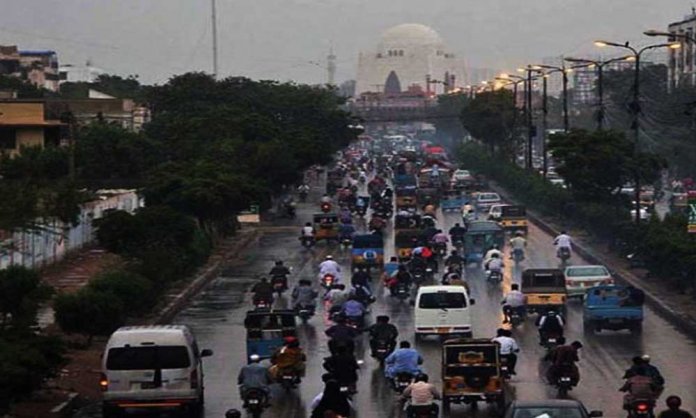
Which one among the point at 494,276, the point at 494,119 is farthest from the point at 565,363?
the point at 494,119

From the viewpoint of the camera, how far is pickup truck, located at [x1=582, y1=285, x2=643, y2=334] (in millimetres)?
35625

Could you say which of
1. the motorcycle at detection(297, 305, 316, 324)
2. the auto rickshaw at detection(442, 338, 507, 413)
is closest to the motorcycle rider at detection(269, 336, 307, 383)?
the auto rickshaw at detection(442, 338, 507, 413)

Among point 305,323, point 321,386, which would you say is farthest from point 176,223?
point 321,386

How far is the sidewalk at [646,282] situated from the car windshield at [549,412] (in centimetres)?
1763

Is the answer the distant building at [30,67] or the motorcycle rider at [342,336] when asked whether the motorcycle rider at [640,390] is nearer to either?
the motorcycle rider at [342,336]

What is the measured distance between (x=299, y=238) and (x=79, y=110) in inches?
1784

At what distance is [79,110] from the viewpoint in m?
107

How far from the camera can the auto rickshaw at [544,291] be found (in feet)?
127

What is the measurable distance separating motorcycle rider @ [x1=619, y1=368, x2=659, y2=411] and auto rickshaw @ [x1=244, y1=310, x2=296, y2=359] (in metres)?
7.62

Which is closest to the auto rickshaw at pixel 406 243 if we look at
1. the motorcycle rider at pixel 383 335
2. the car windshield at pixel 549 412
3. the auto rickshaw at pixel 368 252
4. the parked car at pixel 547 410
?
the auto rickshaw at pixel 368 252

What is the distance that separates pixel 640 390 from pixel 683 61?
328 feet

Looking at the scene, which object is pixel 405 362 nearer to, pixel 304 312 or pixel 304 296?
pixel 304 312

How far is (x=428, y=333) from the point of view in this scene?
34188 mm

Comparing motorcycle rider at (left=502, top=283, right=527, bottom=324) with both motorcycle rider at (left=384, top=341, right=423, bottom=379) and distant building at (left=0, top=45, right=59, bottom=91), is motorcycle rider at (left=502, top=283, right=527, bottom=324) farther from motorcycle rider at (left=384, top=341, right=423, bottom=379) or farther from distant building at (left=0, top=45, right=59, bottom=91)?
distant building at (left=0, top=45, right=59, bottom=91)
